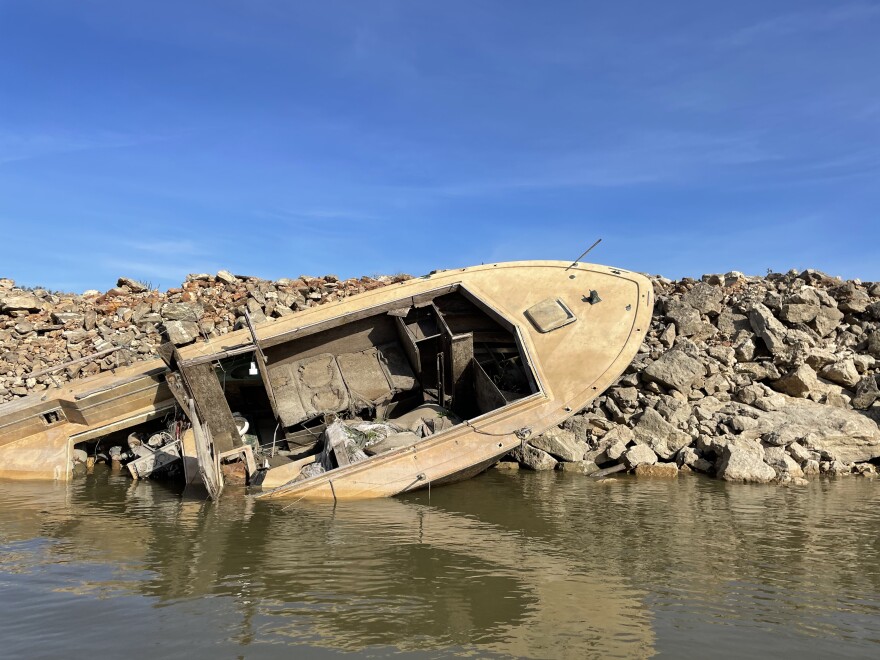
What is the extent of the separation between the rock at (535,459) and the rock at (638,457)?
3.50ft

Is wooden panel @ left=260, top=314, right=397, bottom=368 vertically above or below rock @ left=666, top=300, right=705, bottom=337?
below

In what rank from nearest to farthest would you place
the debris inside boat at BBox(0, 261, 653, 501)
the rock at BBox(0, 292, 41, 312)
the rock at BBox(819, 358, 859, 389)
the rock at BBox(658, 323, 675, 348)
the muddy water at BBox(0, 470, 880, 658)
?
the muddy water at BBox(0, 470, 880, 658) → the debris inside boat at BBox(0, 261, 653, 501) → the rock at BBox(819, 358, 859, 389) → the rock at BBox(658, 323, 675, 348) → the rock at BBox(0, 292, 41, 312)

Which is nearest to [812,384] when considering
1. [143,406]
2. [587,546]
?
[587,546]

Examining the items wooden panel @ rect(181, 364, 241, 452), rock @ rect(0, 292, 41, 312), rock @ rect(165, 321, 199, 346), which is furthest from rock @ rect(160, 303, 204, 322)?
wooden panel @ rect(181, 364, 241, 452)

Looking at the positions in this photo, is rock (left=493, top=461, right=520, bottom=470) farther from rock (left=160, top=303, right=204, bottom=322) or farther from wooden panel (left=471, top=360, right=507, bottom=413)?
rock (left=160, top=303, right=204, bottom=322)

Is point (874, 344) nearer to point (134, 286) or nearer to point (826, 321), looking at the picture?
point (826, 321)

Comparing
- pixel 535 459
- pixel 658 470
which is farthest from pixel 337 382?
pixel 658 470

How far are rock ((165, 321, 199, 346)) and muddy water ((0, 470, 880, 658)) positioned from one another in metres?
4.75

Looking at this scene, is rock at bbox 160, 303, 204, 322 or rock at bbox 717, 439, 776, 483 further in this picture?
rock at bbox 160, 303, 204, 322

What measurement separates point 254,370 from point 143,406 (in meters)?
1.63

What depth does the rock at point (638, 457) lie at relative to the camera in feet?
31.1

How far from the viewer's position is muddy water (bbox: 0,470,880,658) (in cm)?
391

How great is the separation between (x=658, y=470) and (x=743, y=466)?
3.70ft

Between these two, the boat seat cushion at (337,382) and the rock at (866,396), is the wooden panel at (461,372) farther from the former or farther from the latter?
the rock at (866,396)
